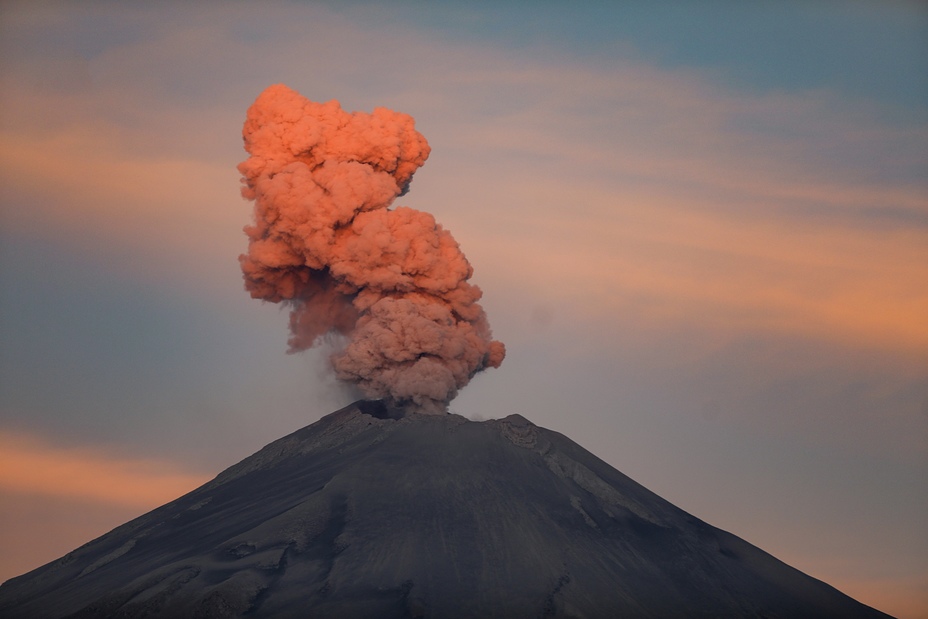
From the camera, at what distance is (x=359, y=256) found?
99250 mm

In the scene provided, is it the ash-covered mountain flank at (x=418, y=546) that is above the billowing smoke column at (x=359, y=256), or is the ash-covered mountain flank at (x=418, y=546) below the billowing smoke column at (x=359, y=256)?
below

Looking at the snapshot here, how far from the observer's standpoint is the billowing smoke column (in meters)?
98.0

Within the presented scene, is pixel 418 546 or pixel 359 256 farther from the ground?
pixel 359 256

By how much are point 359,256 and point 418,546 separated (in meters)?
20.4

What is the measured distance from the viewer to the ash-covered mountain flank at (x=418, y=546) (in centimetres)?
8312

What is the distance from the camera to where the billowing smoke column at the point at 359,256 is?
3858 inches

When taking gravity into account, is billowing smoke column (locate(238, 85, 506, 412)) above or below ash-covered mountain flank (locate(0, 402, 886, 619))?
above

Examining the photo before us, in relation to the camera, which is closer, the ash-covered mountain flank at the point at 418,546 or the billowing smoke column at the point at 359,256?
the ash-covered mountain flank at the point at 418,546

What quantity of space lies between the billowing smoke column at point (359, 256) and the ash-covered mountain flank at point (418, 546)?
386cm

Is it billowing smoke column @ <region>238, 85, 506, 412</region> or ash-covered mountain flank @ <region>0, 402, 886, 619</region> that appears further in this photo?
billowing smoke column @ <region>238, 85, 506, 412</region>

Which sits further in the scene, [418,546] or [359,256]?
[359,256]

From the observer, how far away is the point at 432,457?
314 ft

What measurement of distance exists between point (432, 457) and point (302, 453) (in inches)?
377

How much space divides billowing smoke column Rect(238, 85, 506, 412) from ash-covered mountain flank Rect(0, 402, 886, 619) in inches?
152
